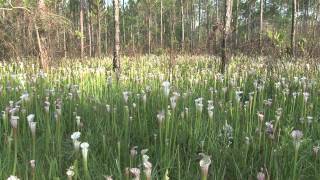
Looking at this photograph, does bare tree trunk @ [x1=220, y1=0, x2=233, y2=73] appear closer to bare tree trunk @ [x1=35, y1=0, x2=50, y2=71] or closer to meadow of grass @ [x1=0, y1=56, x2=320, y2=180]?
meadow of grass @ [x1=0, y1=56, x2=320, y2=180]

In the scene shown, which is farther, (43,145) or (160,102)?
(160,102)

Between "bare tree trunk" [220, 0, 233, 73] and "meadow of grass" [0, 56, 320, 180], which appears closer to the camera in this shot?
"meadow of grass" [0, 56, 320, 180]

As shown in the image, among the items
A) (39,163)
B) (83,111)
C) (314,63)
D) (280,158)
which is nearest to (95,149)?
(39,163)

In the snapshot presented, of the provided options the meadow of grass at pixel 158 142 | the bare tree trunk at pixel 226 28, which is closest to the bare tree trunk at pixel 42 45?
the meadow of grass at pixel 158 142

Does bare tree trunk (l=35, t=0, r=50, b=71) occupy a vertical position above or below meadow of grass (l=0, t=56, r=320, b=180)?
above

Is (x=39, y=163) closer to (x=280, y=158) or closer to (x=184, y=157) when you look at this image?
(x=184, y=157)

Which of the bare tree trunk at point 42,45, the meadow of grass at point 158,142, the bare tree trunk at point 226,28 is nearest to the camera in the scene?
the meadow of grass at point 158,142

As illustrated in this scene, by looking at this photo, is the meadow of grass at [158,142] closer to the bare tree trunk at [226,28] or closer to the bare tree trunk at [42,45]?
the bare tree trunk at [226,28]

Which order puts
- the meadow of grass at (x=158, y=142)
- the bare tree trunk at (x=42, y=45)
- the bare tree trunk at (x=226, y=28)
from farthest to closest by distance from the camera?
the bare tree trunk at (x=42, y=45), the bare tree trunk at (x=226, y=28), the meadow of grass at (x=158, y=142)

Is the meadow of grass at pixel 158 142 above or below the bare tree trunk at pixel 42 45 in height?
below

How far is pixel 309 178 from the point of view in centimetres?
285

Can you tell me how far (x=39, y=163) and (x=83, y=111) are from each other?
183cm

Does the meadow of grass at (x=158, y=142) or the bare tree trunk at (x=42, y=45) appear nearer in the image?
the meadow of grass at (x=158, y=142)

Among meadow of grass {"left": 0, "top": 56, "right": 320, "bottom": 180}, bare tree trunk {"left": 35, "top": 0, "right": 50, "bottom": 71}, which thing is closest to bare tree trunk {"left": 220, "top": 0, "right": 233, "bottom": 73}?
meadow of grass {"left": 0, "top": 56, "right": 320, "bottom": 180}
